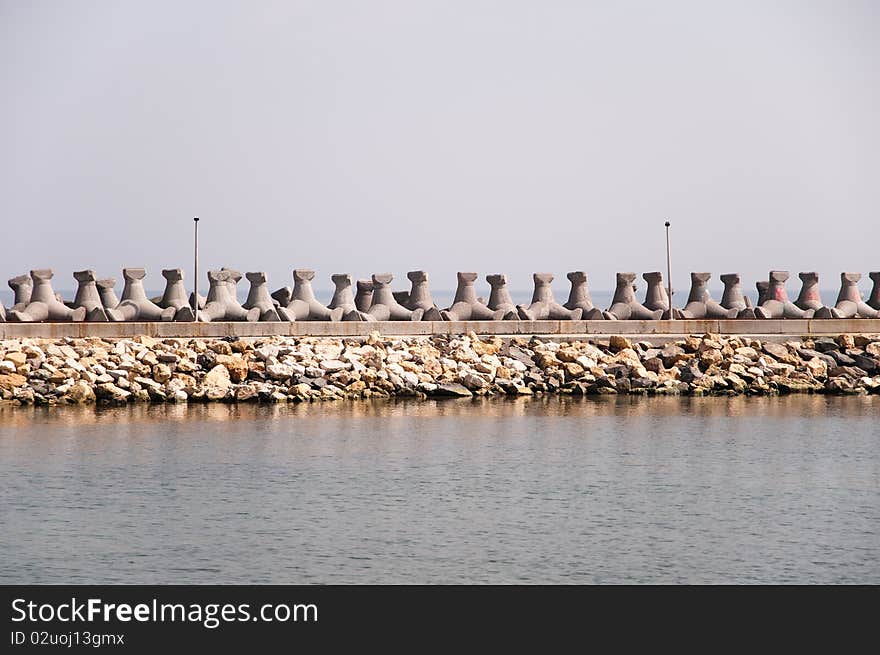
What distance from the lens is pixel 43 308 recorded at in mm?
28344

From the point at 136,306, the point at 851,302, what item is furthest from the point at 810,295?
the point at 136,306

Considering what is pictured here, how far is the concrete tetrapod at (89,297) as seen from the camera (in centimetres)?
2821


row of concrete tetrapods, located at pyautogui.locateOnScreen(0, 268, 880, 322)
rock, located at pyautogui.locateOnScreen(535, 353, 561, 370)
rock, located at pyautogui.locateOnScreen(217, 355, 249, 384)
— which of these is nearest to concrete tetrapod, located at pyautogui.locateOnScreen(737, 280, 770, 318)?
row of concrete tetrapods, located at pyautogui.locateOnScreen(0, 268, 880, 322)

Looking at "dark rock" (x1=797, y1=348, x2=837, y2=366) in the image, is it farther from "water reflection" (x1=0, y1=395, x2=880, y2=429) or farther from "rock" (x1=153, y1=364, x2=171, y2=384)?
"rock" (x1=153, y1=364, x2=171, y2=384)

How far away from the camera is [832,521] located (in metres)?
16.2

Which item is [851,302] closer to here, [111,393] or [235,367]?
[235,367]

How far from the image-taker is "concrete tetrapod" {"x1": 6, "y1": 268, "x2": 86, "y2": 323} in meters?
28.1

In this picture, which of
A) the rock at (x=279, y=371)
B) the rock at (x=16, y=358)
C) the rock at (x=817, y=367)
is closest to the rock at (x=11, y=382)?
the rock at (x=16, y=358)

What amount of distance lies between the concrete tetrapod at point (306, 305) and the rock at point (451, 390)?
3065 mm

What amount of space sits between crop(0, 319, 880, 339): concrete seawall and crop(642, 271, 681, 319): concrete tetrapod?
1.51 meters

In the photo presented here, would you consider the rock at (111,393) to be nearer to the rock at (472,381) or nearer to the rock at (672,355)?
the rock at (472,381)

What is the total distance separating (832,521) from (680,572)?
2703mm
